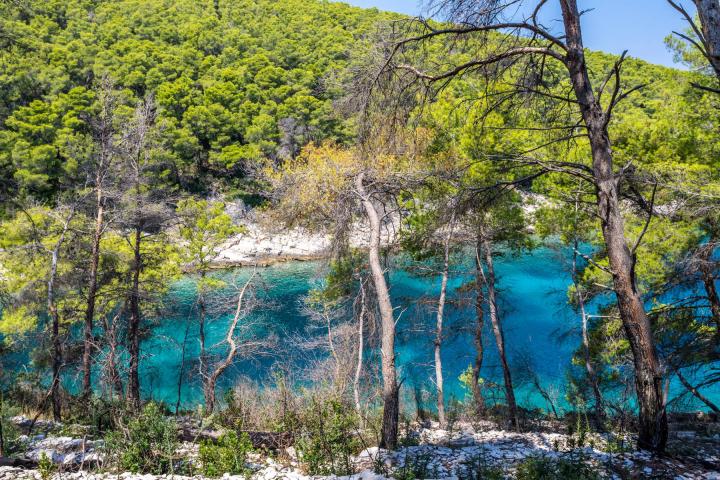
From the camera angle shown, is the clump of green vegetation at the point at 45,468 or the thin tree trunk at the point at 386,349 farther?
the thin tree trunk at the point at 386,349

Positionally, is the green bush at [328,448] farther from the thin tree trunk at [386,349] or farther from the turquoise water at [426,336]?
the turquoise water at [426,336]

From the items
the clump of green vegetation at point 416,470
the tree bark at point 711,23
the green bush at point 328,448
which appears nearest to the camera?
the tree bark at point 711,23

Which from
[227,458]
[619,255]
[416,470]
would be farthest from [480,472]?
[227,458]

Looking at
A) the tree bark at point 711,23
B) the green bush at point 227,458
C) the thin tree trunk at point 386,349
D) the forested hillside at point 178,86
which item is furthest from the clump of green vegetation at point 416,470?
the forested hillside at point 178,86

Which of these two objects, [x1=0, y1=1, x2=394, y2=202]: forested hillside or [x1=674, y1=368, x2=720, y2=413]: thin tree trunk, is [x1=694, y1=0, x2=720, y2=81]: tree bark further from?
[x1=0, y1=1, x2=394, y2=202]: forested hillside

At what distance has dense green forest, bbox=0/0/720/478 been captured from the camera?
404cm

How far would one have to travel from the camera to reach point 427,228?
874cm

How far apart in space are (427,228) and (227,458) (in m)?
5.74

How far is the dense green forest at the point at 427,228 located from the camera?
404 cm

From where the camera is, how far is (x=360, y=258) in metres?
12.3

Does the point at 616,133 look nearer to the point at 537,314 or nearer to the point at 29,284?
the point at 537,314

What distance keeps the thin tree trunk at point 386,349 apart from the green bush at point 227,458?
1769 mm

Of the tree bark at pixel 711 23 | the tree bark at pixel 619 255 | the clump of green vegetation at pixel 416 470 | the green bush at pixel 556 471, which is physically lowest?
the clump of green vegetation at pixel 416 470

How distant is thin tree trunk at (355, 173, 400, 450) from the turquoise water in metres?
3.49
